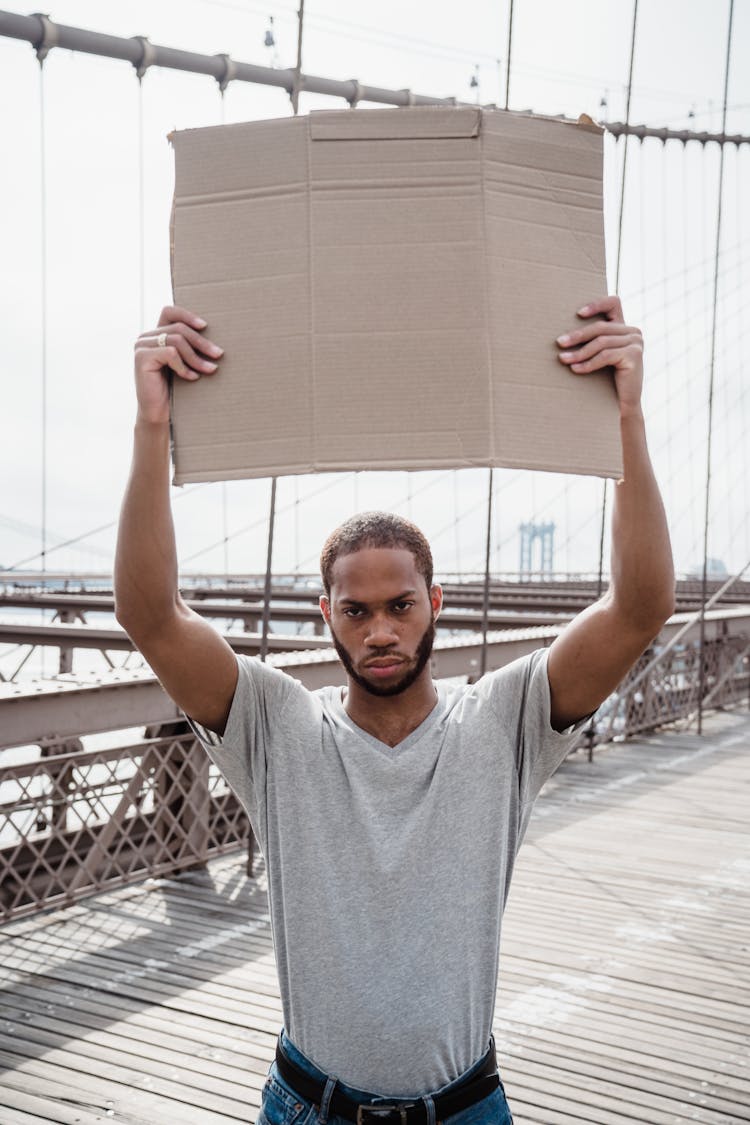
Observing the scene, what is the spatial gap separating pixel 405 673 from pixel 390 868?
0.23 metres

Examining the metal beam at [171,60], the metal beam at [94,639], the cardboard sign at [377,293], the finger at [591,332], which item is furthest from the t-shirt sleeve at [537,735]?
the metal beam at [171,60]

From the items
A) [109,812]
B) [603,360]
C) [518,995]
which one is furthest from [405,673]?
[109,812]

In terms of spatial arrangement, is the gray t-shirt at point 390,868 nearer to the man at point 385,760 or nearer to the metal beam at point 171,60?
the man at point 385,760

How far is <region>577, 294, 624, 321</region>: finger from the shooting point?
1.30 m

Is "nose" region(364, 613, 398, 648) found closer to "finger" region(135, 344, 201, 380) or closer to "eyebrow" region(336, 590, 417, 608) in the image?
"eyebrow" region(336, 590, 417, 608)

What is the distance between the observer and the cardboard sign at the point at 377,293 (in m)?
1.25

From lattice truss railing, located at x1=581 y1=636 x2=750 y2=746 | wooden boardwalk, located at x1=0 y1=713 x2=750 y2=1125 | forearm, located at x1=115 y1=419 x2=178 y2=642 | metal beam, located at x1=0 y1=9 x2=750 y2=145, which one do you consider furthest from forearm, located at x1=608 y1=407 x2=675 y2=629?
metal beam, located at x1=0 y1=9 x2=750 y2=145

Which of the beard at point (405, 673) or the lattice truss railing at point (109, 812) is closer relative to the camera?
the beard at point (405, 673)

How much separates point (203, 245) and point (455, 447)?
0.37 m

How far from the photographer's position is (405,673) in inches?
53.7

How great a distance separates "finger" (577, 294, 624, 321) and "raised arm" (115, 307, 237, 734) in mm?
419

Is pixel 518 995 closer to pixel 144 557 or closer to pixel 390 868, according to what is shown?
pixel 390 868

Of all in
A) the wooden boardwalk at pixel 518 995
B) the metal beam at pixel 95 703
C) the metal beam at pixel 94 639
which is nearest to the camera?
the wooden boardwalk at pixel 518 995

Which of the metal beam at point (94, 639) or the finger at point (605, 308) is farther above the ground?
the finger at point (605, 308)
